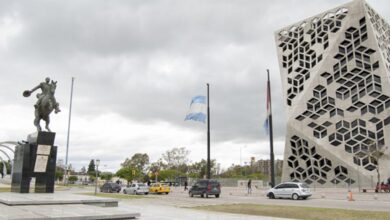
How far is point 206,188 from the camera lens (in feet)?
111

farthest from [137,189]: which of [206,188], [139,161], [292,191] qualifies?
[139,161]

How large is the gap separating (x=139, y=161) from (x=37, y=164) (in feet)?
247

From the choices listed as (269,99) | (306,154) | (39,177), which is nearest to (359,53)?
(306,154)

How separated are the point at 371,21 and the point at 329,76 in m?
9.92

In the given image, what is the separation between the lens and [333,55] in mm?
59312

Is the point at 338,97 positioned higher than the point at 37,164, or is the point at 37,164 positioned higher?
the point at 338,97

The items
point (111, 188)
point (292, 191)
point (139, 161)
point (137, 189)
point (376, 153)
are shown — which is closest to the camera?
point (292, 191)

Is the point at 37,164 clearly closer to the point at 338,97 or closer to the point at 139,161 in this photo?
the point at 338,97

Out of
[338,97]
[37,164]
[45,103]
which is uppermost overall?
[338,97]

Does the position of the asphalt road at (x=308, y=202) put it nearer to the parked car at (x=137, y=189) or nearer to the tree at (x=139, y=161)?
the parked car at (x=137, y=189)

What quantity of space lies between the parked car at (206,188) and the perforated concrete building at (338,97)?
2638 centimetres

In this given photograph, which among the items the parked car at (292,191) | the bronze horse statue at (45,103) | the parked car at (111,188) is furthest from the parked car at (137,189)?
the bronze horse statue at (45,103)

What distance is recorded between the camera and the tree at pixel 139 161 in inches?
3671

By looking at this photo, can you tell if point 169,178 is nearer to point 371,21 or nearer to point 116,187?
point 116,187
